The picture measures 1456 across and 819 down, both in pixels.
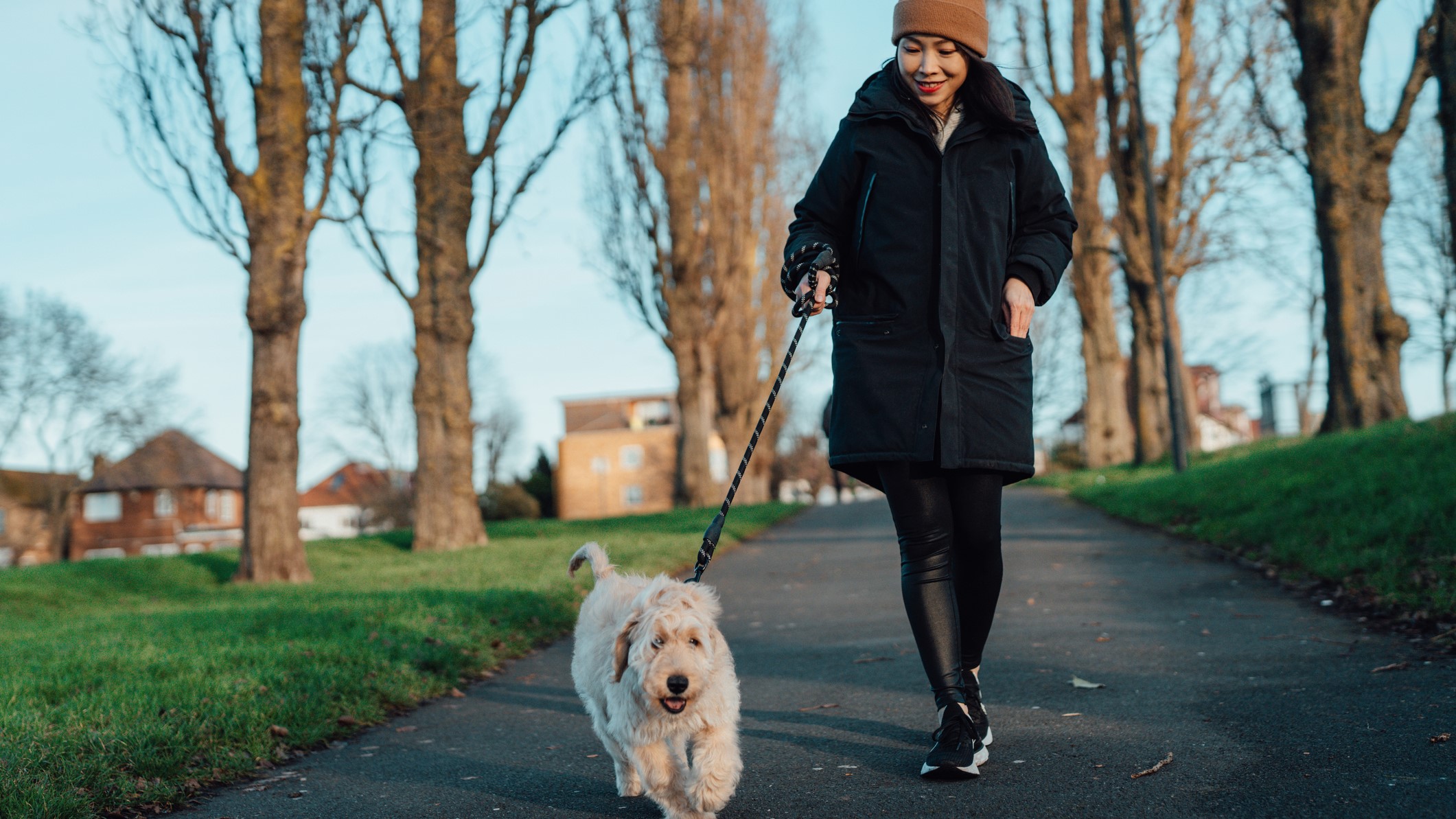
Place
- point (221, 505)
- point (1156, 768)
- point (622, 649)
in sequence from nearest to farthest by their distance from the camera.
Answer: point (622, 649), point (1156, 768), point (221, 505)

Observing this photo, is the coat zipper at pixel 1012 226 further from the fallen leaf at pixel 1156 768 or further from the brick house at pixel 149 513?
the brick house at pixel 149 513

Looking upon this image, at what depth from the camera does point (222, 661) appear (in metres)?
5.82

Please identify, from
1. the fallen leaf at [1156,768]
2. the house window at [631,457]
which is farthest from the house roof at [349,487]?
the fallen leaf at [1156,768]

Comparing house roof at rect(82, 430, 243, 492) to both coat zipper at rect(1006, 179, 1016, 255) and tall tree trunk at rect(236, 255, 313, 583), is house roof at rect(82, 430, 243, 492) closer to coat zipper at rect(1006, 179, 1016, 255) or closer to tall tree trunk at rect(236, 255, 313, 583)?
tall tree trunk at rect(236, 255, 313, 583)

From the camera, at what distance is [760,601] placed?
30.0 ft

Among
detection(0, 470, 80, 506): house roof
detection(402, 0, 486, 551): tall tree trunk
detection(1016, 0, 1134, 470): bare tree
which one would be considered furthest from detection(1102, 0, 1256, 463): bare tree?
detection(0, 470, 80, 506): house roof

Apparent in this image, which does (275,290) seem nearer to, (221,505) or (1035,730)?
(1035,730)

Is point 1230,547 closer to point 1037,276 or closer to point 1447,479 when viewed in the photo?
point 1447,479

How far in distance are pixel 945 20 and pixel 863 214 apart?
692 millimetres

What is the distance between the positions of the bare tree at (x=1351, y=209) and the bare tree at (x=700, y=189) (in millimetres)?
11339

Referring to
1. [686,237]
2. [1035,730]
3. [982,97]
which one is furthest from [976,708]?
[686,237]

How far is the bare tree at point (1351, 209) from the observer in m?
12.8

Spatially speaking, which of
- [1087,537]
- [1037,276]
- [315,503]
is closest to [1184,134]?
[1087,537]

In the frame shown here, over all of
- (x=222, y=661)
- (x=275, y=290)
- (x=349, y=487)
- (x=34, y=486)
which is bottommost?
(x=222, y=661)
